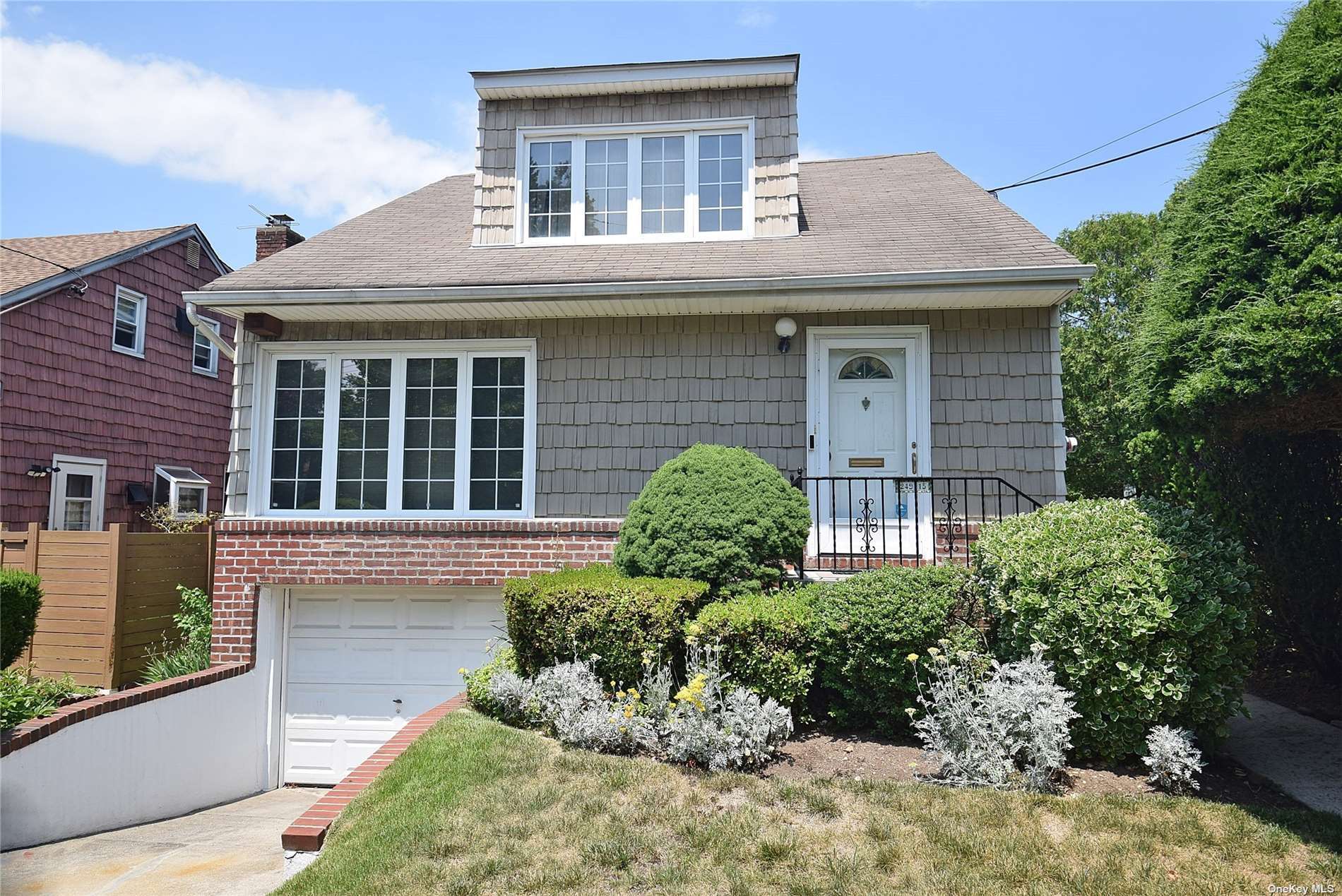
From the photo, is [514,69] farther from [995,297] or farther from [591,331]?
[995,297]

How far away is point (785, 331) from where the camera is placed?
7.67 m

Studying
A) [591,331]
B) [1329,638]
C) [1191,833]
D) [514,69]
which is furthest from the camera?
[514,69]

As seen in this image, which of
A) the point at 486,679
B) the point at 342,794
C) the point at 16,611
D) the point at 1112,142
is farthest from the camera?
the point at 1112,142

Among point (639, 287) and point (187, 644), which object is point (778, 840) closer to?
point (639, 287)

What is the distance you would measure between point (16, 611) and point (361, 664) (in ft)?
9.51

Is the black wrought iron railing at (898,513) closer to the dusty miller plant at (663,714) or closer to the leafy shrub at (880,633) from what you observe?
the leafy shrub at (880,633)

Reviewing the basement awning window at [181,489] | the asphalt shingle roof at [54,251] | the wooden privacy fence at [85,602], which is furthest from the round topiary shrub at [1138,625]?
the asphalt shingle roof at [54,251]

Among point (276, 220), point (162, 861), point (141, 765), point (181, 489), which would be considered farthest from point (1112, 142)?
point (181, 489)

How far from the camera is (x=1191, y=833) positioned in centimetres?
387

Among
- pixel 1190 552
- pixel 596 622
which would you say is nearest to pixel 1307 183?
pixel 1190 552

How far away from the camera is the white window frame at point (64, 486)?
11727 mm

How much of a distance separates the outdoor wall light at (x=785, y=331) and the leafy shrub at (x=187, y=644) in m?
6.23

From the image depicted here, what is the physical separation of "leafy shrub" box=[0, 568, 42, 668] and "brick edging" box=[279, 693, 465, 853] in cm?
364

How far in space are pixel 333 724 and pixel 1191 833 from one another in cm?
748
